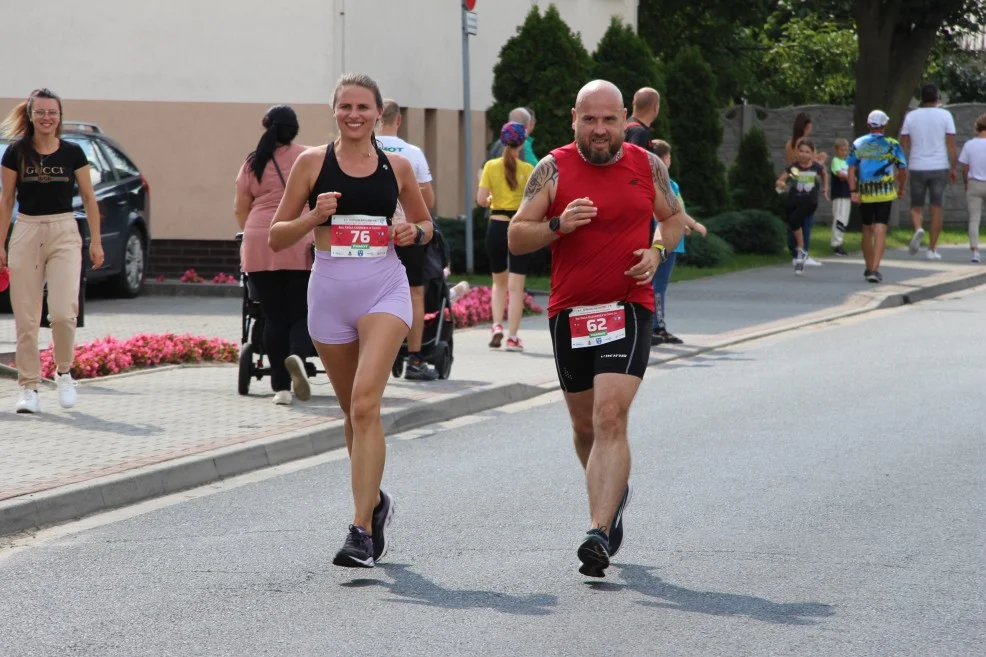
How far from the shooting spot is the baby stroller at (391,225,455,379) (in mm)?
12805

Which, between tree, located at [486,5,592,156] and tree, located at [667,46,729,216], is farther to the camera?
tree, located at [667,46,729,216]

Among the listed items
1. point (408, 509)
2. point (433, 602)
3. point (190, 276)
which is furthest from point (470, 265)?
point (433, 602)

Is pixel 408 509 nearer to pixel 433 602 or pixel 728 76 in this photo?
pixel 433 602

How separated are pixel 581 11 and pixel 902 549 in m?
25.6

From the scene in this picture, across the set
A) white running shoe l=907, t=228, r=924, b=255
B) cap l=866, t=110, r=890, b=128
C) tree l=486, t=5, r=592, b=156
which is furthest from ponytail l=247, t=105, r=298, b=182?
white running shoe l=907, t=228, r=924, b=255

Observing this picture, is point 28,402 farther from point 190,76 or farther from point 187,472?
point 190,76

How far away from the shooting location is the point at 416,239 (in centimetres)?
727

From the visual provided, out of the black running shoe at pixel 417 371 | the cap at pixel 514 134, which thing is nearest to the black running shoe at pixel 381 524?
the black running shoe at pixel 417 371

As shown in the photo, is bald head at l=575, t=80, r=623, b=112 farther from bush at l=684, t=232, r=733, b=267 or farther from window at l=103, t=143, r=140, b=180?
bush at l=684, t=232, r=733, b=267

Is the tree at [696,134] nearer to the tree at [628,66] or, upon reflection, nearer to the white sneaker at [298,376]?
the tree at [628,66]

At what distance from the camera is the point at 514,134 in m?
14.8

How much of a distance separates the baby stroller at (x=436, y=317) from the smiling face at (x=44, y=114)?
9.41 feet

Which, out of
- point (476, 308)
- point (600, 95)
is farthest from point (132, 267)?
point (600, 95)

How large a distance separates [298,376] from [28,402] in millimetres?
1610
